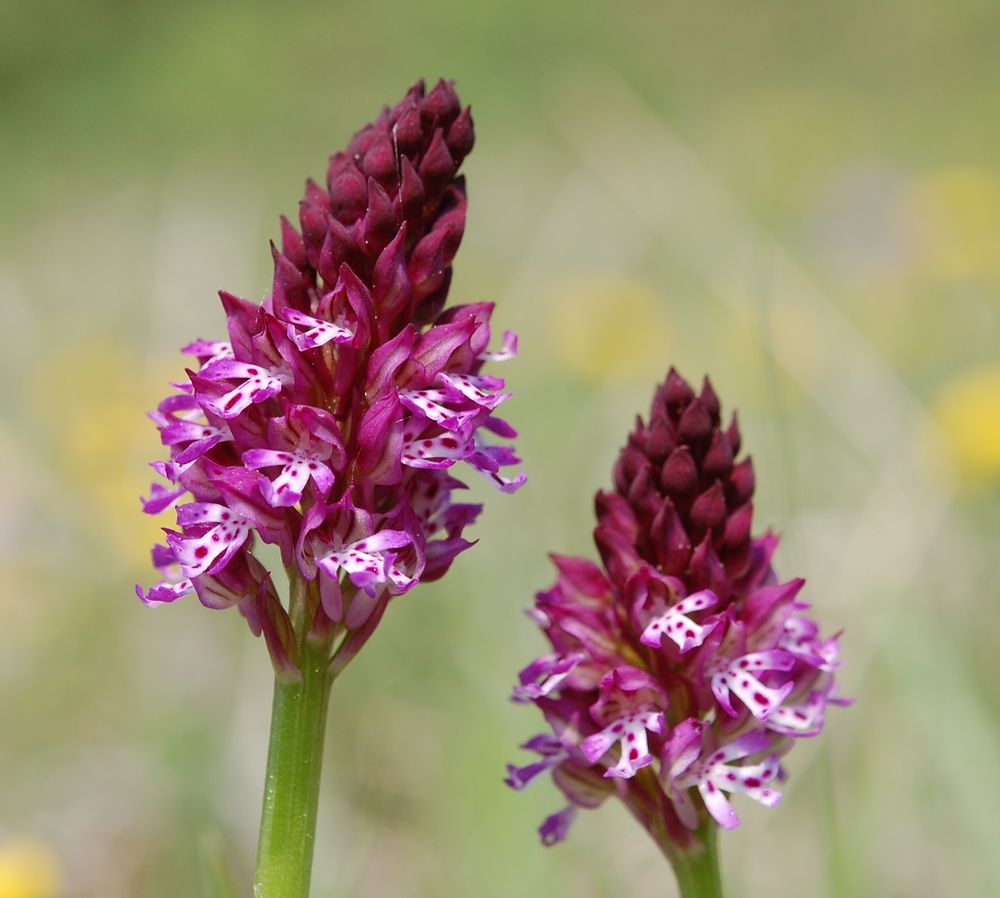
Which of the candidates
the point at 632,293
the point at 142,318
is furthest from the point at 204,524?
the point at 142,318

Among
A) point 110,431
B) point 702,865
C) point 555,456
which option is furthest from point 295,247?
point 110,431

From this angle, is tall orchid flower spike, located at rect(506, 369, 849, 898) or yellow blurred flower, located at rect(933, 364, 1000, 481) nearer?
tall orchid flower spike, located at rect(506, 369, 849, 898)

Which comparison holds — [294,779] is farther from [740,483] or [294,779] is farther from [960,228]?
[960,228]

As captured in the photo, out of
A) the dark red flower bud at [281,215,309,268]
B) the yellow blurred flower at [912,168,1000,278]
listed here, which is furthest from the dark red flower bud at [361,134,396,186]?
the yellow blurred flower at [912,168,1000,278]

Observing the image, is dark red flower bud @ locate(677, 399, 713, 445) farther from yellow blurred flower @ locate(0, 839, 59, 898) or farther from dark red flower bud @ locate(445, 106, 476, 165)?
yellow blurred flower @ locate(0, 839, 59, 898)

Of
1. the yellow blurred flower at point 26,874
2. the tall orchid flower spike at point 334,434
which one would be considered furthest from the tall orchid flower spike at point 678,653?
the yellow blurred flower at point 26,874

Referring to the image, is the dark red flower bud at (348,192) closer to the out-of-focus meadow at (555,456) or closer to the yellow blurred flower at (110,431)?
the out-of-focus meadow at (555,456)

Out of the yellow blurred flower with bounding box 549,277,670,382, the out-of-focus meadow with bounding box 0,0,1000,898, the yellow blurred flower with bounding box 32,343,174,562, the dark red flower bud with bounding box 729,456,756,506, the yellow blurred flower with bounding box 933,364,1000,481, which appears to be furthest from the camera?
the yellow blurred flower with bounding box 549,277,670,382
